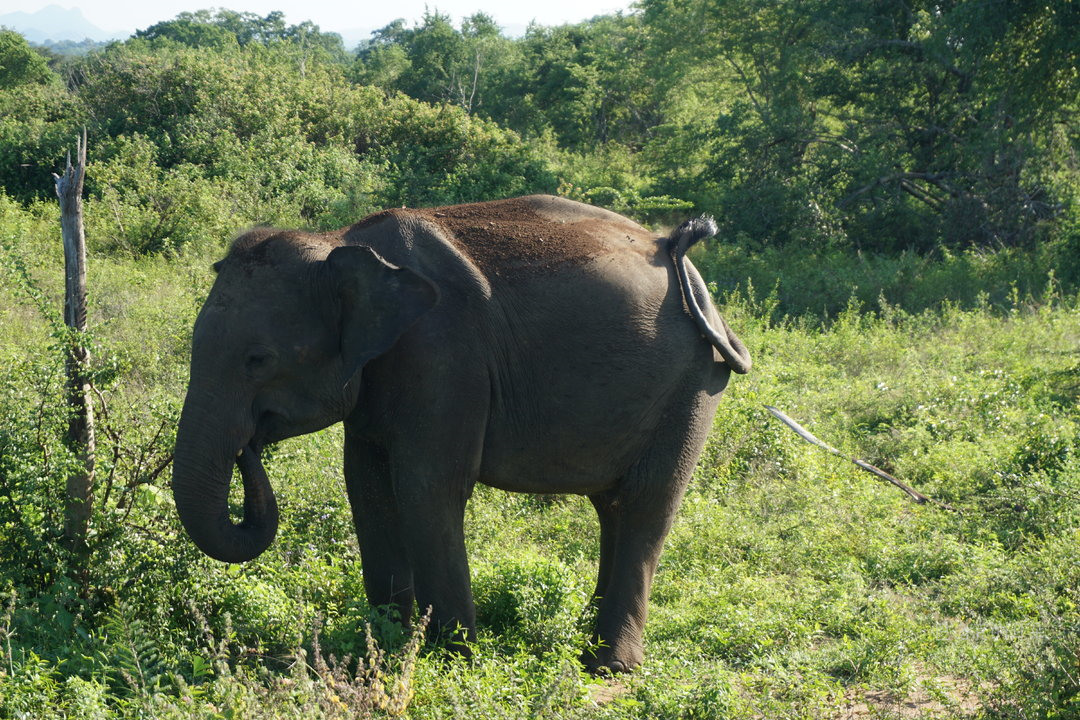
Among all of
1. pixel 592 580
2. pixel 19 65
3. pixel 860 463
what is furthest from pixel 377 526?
pixel 19 65

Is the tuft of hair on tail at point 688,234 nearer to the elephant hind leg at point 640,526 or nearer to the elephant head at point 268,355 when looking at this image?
the elephant hind leg at point 640,526

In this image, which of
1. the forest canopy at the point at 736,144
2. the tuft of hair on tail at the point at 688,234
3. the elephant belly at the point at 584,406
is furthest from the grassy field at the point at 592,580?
the forest canopy at the point at 736,144

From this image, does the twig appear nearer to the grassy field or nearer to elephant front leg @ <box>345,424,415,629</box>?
the grassy field

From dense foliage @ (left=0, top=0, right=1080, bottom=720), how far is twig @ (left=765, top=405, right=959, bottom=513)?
11 cm

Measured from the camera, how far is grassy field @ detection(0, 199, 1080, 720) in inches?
170

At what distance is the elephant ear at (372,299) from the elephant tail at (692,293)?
54.1 inches

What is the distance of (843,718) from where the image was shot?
4.68 metres

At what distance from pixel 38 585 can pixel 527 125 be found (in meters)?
26.1

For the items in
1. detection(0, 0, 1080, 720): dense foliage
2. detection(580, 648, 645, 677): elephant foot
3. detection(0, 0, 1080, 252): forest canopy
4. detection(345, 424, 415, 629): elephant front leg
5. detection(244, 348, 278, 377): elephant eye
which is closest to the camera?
detection(244, 348, 278, 377): elephant eye

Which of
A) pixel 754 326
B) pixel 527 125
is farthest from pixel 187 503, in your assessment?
pixel 527 125

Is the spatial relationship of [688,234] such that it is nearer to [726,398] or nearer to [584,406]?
[584,406]

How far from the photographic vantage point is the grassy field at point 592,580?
4.32m

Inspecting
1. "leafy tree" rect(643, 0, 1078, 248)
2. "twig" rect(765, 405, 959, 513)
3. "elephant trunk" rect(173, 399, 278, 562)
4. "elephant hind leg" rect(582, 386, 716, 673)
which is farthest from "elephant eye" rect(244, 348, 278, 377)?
"leafy tree" rect(643, 0, 1078, 248)

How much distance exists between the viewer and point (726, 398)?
29.1 feet
